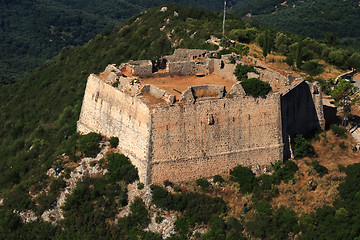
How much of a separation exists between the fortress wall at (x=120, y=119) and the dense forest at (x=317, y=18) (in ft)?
290

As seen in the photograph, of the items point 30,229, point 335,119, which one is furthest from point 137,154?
point 335,119

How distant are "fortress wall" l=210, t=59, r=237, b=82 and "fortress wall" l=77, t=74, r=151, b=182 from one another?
10662mm

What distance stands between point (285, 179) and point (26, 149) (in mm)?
27136

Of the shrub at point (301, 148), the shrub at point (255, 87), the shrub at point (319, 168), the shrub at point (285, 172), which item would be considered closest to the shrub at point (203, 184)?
the shrub at point (285, 172)

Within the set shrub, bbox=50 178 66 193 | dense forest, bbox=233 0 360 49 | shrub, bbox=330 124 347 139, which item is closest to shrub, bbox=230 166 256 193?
shrub, bbox=330 124 347 139

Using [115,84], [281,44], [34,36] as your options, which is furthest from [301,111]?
[34,36]

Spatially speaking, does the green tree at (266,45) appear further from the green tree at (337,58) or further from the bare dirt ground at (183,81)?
the bare dirt ground at (183,81)

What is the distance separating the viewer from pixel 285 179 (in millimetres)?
42562

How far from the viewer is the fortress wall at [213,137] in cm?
3994

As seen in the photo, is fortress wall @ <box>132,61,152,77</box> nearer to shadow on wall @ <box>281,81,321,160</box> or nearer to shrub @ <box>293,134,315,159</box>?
shadow on wall @ <box>281,81,321,160</box>

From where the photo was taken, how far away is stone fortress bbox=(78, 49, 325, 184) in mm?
40031

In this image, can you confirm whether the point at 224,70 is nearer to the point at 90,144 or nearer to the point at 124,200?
the point at 90,144

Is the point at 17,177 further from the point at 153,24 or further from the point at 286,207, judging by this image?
the point at 153,24

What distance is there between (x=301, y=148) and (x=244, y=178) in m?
6.70
